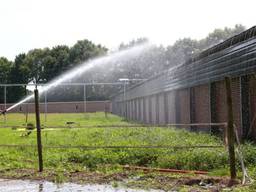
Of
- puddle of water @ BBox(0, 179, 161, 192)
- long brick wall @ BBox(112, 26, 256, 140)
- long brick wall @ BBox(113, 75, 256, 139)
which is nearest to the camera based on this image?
puddle of water @ BBox(0, 179, 161, 192)

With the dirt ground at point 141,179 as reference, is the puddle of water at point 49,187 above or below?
below

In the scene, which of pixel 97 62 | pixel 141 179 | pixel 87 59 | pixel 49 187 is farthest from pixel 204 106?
pixel 97 62

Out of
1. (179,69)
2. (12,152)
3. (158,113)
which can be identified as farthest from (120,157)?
(158,113)

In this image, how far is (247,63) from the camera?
13.9 metres

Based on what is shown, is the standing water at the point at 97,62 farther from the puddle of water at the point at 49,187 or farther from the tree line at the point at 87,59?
the puddle of water at the point at 49,187

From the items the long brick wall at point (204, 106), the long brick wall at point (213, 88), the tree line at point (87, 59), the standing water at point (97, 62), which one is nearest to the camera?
the long brick wall at point (213, 88)

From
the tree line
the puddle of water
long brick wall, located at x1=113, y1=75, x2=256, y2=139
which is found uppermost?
the tree line

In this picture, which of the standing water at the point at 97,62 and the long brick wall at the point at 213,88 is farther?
the standing water at the point at 97,62

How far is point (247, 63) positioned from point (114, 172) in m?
5.79

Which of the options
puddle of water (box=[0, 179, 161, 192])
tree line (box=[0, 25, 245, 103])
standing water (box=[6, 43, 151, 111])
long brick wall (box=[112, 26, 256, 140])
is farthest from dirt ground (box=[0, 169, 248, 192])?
standing water (box=[6, 43, 151, 111])

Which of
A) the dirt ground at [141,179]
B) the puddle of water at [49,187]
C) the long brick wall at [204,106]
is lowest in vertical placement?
the puddle of water at [49,187]

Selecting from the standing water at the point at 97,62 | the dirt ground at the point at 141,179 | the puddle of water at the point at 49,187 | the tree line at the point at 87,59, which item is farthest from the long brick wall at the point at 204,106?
the standing water at the point at 97,62

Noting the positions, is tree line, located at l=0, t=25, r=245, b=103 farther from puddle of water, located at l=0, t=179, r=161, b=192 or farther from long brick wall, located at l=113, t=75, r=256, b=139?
puddle of water, located at l=0, t=179, r=161, b=192

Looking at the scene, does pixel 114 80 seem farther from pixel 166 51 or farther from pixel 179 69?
pixel 179 69
